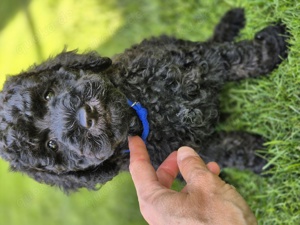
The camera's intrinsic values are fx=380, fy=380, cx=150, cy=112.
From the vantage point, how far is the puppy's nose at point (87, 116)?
2.33 metres

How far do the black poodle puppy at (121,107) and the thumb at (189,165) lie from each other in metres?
0.64

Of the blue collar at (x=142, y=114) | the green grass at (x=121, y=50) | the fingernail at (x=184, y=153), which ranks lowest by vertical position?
the green grass at (x=121, y=50)

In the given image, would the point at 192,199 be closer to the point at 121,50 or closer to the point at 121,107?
the point at 121,107

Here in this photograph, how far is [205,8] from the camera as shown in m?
4.11

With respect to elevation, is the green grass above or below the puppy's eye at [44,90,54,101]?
below

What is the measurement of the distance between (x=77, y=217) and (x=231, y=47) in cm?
321

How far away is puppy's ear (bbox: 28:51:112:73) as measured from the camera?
2.76 m

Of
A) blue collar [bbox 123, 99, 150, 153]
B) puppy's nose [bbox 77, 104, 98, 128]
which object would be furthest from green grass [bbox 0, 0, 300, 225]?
puppy's nose [bbox 77, 104, 98, 128]

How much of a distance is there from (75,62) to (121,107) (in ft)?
1.78

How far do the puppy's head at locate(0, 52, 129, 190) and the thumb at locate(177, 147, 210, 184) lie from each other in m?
0.64

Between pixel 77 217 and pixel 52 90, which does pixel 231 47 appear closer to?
pixel 52 90

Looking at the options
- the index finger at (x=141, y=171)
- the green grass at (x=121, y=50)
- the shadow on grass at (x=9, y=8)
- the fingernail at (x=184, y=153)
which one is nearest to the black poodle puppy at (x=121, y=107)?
the green grass at (x=121, y=50)

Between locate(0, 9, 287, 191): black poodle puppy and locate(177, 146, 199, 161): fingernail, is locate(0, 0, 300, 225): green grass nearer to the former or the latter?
locate(0, 9, 287, 191): black poodle puppy

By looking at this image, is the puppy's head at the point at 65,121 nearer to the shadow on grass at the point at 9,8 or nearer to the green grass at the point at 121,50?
the green grass at the point at 121,50
